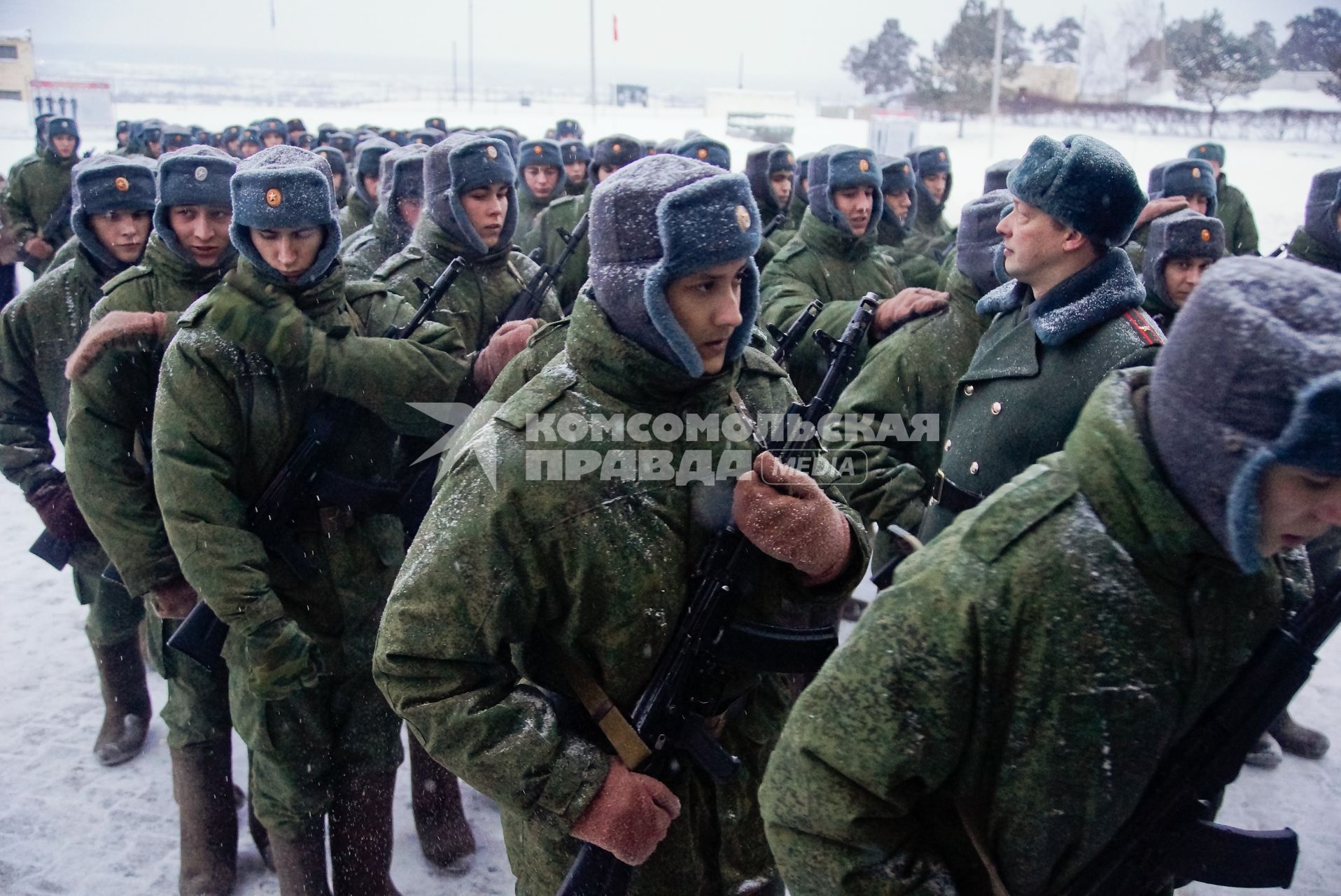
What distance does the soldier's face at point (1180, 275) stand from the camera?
4586 millimetres

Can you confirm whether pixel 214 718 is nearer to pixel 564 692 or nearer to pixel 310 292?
pixel 310 292

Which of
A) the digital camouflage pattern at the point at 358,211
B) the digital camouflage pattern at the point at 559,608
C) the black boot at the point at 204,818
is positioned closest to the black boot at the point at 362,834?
the black boot at the point at 204,818

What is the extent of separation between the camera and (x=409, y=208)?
21.1 feet

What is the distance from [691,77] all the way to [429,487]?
139321 millimetres

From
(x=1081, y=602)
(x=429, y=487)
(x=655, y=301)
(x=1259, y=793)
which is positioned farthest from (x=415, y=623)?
(x=1259, y=793)

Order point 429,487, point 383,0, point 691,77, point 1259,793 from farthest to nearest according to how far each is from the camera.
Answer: point 383,0 < point 691,77 < point 1259,793 < point 429,487

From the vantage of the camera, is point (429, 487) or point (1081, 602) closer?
point (1081, 602)

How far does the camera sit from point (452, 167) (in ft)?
15.6

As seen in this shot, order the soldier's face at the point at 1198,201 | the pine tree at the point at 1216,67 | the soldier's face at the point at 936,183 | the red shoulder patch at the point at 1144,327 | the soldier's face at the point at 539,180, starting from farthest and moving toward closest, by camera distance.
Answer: the pine tree at the point at 1216,67 < the soldier's face at the point at 936,183 < the soldier's face at the point at 539,180 < the soldier's face at the point at 1198,201 < the red shoulder patch at the point at 1144,327

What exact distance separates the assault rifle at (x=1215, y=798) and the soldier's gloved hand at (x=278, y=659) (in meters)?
2.37

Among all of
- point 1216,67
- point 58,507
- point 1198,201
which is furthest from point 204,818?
point 1216,67

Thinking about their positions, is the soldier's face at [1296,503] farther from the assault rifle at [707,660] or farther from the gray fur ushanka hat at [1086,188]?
the gray fur ushanka hat at [1086,188]

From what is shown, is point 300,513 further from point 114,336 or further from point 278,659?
point 114,336

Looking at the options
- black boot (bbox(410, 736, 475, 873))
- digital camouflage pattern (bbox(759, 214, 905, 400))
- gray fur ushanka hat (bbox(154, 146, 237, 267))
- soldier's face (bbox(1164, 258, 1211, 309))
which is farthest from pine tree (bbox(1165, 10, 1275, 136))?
black boot (bbox(410, 736, 475, 873))
